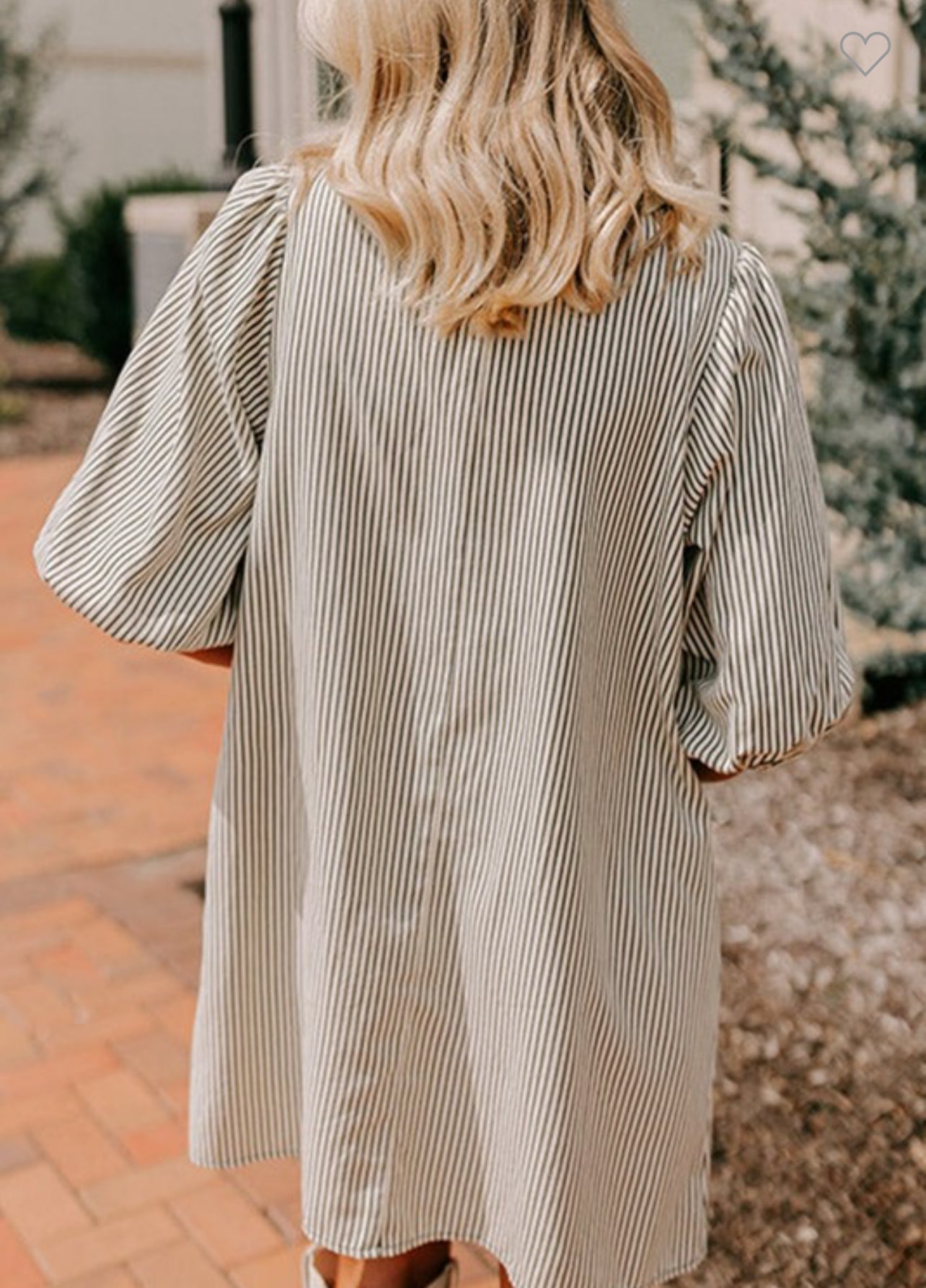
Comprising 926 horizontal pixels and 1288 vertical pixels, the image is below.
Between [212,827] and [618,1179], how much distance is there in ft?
1.97

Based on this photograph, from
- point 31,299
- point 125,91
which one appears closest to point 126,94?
point 125,91

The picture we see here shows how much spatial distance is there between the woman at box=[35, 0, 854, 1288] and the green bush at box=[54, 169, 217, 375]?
1046cm

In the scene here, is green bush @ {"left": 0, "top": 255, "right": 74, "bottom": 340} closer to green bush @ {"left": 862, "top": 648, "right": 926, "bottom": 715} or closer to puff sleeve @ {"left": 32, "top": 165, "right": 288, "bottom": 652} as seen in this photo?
green bush @ {"left": 862, "top": 648, "right": 926, "bottom": 715}

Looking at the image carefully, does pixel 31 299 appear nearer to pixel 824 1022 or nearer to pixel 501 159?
pixel 824 1022

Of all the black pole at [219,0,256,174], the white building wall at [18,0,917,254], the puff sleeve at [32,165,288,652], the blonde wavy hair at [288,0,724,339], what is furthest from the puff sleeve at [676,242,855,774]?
the white building wall at [18,0,917,254]

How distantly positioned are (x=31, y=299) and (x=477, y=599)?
13835 millimetres

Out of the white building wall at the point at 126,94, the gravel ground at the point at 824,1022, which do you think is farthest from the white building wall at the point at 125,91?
the gravel ground at the point at 824,1022

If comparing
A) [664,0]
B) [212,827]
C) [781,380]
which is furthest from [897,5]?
[212,827]

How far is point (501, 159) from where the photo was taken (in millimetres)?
1572

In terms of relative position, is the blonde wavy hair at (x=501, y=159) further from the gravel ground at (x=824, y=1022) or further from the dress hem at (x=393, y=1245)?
the gravel ground at (x=824, y=1022)

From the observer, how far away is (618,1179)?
74.9 inches

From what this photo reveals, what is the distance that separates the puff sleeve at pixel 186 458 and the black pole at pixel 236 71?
691 centimetres

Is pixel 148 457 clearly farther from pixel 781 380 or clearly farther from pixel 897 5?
pixel 897 5

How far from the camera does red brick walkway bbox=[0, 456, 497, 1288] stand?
2.82 m
